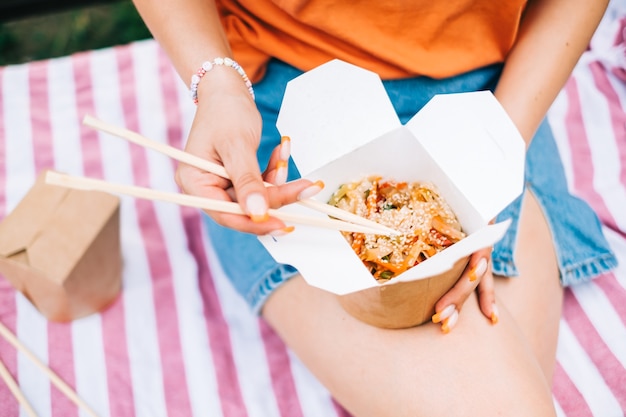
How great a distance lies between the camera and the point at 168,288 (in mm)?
1386

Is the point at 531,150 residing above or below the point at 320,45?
below

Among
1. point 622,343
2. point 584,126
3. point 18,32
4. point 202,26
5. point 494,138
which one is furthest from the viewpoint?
point 18,32

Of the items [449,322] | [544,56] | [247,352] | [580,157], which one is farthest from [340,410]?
[580,157]

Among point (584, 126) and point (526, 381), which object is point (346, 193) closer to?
point (526, 381)

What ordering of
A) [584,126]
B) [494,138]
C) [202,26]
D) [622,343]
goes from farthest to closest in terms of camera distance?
[584,126]
[622,343]
[202,26]
[494,138]

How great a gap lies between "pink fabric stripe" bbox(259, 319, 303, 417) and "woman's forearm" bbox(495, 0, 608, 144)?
0.68 metres

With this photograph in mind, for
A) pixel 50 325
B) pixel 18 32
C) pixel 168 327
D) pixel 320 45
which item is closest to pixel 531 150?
pixel 320 45

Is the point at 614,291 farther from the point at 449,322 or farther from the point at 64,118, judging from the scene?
the point at 64,118

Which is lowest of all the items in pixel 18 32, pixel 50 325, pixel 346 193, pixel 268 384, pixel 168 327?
pixel 268 384

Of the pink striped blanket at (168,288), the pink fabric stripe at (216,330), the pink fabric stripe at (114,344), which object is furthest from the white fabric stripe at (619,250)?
the pink fabric stripe at (114,344)

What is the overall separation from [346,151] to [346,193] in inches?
2.8

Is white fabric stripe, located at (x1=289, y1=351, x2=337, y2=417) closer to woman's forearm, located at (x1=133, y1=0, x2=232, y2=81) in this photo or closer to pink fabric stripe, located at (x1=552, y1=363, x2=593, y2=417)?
pink fabric stripe, located at (x1=552, y1=363, x2=593, y2=417)

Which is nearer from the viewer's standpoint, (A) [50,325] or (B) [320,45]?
(B) [320,45]

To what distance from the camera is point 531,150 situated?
4.11ft
